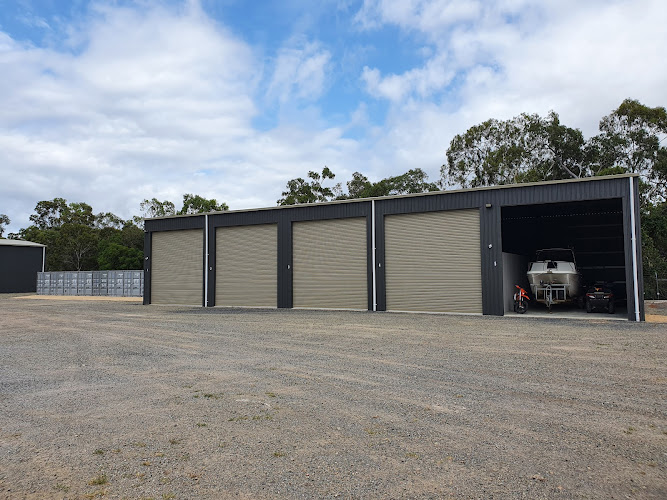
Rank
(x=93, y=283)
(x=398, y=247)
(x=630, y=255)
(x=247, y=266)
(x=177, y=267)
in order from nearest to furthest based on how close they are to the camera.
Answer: (x=630, y=255) → (x=398, y=247) → (x=247, y=266) → (x=177, y=267) → (x=93, y=283)

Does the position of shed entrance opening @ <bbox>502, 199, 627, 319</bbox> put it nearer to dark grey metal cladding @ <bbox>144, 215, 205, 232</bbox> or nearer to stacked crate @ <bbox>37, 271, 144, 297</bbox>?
dark grey metal cladding @ <bbox>144, 215, 205, 232</bbox>

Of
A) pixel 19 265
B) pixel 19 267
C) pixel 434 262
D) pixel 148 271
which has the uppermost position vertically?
pixel 19 265

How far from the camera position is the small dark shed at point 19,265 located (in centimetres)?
3950

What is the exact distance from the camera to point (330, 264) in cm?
1989

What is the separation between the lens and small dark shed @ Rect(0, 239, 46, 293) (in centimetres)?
3950

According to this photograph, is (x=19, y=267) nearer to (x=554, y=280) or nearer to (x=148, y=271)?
(x=148, y=271)

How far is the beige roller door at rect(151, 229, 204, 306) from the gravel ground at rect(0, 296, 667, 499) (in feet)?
44.3

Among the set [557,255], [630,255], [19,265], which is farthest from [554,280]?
[19,265]

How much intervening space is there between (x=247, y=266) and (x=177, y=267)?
426 cm

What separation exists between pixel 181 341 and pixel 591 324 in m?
11.4

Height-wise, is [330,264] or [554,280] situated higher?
[330,264]

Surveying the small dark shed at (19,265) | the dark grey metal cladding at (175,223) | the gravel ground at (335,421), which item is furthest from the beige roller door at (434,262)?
the small dark shed at (19,265)

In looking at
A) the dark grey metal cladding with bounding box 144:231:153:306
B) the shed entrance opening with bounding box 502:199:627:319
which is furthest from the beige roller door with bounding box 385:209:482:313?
the dark grey metal cladding with bounding box 144:231:153:306

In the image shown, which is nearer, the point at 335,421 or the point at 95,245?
the point at 335,421
